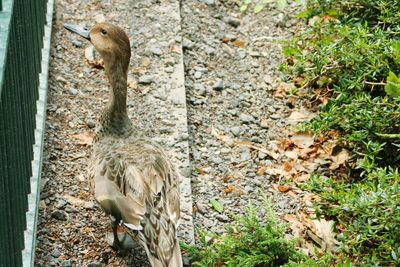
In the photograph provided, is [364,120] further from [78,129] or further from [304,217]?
[78,129]

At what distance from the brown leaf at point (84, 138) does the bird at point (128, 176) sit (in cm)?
40

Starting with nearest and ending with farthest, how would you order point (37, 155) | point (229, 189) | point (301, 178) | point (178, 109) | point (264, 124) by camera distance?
point (37, 155), point (229, 189), point (301, 178), point (178, 109), point (264, 124)

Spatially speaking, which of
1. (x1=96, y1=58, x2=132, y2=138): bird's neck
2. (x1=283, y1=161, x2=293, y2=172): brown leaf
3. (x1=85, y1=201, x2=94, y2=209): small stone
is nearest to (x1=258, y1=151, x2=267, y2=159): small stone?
(x1=283, y1=161, x2=293, y2=172): brown leaf

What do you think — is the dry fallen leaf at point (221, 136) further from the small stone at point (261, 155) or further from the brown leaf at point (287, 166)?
the brown leaf at point (287, 166)

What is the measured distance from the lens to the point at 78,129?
6.13m

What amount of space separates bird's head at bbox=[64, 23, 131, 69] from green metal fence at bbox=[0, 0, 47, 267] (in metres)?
0.47

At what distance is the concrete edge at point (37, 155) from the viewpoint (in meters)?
4.66

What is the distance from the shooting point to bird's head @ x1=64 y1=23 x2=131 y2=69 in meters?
5.62

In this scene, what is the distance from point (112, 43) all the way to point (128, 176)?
0.99 metres

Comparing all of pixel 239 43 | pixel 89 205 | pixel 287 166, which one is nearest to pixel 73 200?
pixel 89 205

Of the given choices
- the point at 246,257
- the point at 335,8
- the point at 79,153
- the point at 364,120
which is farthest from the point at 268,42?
the point at 246,257

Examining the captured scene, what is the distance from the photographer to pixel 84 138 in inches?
239

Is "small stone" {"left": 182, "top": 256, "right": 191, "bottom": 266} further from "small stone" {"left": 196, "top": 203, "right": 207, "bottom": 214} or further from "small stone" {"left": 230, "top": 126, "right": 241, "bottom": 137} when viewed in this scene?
"small stone" {"left": 230, "top": 126, "right": 241, "bottom": 137}

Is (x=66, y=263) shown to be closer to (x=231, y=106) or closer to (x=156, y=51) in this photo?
(x=231, y=106)
